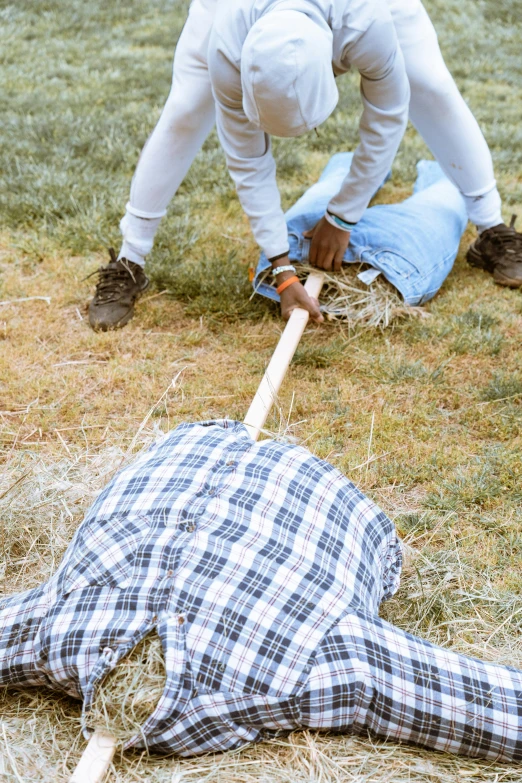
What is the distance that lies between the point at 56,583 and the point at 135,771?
14.6 inches

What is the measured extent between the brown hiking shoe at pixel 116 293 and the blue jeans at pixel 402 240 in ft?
1.61

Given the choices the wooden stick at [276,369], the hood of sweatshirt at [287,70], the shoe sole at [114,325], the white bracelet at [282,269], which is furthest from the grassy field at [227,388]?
the hood of sweatshirt at [287,70]

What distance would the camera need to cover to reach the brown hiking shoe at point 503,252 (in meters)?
3.17

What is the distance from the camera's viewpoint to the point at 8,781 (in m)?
1.36

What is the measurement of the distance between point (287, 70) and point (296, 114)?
0.13 m

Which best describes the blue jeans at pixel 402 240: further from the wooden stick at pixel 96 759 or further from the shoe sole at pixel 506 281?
the wooden stick at pixel 96 759

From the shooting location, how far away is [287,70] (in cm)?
198

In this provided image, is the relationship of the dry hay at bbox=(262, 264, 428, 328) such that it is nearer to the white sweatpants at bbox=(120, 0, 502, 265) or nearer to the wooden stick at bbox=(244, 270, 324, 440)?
the wooden stick at bbox=(244, 270, 324, 440)

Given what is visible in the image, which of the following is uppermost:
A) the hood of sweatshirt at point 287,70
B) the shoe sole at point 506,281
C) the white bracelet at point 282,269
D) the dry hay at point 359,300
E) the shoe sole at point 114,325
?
the hood of sweatshirt at point 287,70

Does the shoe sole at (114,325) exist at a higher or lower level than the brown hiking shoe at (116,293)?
lower

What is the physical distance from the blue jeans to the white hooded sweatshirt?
226mm

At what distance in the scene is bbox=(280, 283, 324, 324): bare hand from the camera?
271 cm

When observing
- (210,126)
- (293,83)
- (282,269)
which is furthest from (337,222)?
(293,83)

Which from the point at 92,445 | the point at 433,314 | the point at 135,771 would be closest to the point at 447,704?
the point at 135,771
